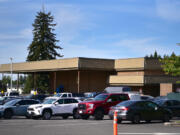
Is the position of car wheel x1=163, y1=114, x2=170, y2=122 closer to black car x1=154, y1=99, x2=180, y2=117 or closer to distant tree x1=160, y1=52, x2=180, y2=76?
distant tree x1=160, y1=52, x2=180, y2=76

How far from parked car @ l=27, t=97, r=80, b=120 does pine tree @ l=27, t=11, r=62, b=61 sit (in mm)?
67820

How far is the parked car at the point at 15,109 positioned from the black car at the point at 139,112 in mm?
9043

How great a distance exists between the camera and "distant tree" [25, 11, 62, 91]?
96.8 meters

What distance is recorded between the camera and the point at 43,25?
9944 cm

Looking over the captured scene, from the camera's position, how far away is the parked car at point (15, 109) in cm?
2956

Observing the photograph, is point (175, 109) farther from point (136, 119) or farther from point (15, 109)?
point (15, 109)

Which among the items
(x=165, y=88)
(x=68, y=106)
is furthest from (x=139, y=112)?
(x=165, y=88)

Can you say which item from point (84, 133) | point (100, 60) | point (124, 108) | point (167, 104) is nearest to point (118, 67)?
point (100, 60)

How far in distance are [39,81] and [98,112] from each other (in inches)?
2791

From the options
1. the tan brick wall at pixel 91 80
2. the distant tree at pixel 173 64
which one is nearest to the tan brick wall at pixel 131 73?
the tan brick wall at pixel 91 80

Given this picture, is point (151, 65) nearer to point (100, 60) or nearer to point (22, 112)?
point (100, 60)

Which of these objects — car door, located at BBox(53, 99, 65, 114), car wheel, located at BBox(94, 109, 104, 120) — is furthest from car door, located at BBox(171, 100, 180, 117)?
car door, located at BBox(53, 99, 65, 114)

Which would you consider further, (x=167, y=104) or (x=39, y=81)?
(x=39, y=81)

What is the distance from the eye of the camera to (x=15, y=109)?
29984mm
